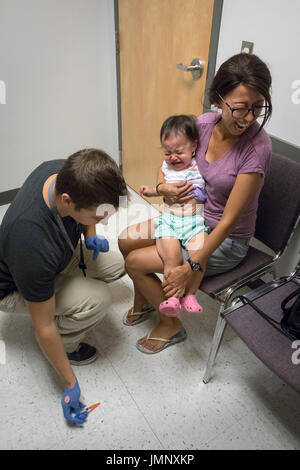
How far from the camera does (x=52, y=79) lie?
2260 mm

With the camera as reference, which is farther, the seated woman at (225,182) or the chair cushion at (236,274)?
the chair cushion at (236,274)

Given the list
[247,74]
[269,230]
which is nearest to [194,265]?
[269,230]

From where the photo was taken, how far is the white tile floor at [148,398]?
4.04 feet

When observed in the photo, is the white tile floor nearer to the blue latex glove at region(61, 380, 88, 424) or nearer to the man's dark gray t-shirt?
the blue latex glove at region(61, 380, 88, 424)

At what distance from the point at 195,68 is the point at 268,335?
54.6 inches

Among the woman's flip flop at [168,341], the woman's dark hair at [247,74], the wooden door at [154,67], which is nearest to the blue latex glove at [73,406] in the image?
the woman's flip flop at [168,341]

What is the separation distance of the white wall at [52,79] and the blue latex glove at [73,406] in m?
1.79

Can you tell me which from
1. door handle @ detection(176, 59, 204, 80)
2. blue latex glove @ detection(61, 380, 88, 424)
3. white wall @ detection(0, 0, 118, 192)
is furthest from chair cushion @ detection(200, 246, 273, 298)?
white wall @ detection(0, 0, 118, 192)

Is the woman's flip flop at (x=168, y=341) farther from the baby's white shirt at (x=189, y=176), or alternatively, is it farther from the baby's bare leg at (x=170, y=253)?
the baby's white shirt at (x=189, y=176)

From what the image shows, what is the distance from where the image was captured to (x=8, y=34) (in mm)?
1994

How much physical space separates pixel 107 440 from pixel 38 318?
56cm

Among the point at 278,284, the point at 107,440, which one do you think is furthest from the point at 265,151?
the point at 107,440

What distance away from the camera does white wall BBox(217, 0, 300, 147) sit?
4.16 ft

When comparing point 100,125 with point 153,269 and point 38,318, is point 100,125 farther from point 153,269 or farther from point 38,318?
point 38,318
